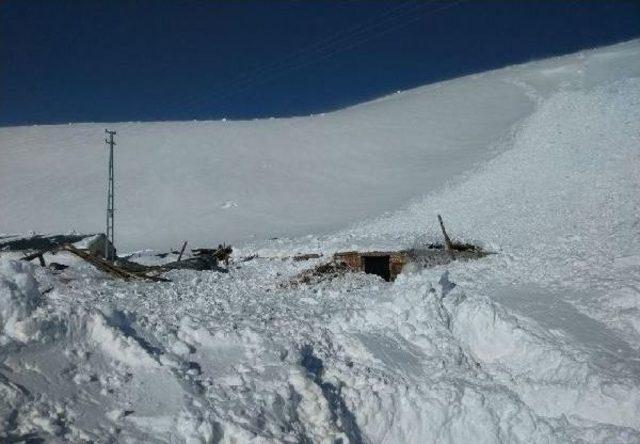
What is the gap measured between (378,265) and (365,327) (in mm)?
6916

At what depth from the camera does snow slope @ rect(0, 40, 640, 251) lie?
27031 mm

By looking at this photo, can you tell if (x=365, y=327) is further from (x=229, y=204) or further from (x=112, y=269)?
(x=229, y=204)

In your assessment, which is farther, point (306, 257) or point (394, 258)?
point (306, 257)

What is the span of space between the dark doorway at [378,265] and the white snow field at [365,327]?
0.66 meters

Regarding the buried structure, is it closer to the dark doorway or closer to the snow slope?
the dark doorway

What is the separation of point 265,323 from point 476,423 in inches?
132

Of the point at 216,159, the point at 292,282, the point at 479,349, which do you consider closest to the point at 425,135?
the point at 216,159

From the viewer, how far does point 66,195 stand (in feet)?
102

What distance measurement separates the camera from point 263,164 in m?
33.9

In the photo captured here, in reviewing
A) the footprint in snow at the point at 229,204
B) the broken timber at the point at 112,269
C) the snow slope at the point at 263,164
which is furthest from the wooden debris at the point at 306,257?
the footprint in snow at the point at 229,204

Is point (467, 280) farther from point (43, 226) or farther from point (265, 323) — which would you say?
point (43, 226)

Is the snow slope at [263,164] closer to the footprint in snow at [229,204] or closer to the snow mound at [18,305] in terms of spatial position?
the footprint in snow at [229,204]

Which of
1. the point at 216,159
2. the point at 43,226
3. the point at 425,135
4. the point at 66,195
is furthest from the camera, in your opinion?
the point at 425,135

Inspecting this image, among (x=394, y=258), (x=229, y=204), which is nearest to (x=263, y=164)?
(x=229, y=204)
